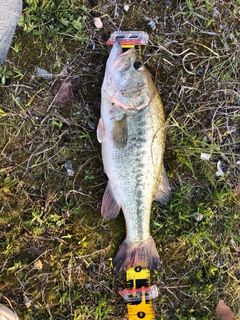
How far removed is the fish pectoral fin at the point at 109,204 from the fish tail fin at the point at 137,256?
29 cm

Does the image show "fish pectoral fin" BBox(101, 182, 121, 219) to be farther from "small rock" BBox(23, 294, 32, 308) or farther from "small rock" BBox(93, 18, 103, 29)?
"small rock" BBox(93, 18, 103, 29)

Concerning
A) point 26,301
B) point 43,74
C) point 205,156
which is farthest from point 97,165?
point 26,301

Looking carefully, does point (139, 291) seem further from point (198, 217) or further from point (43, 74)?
point (43, 74)

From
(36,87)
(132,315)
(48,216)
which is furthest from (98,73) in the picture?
(132,315)

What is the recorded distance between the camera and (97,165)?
3291 mm

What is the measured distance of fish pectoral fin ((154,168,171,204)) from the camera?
318 centimetres

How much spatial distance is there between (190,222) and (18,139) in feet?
5.75

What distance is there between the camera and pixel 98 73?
129 inches

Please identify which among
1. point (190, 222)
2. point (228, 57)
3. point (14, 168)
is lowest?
point (190, 222)

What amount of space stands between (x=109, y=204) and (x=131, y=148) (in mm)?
541

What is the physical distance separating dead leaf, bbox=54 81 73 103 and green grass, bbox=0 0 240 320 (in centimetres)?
4

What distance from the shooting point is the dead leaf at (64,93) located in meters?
3.21

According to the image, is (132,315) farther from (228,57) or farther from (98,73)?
(228,57)

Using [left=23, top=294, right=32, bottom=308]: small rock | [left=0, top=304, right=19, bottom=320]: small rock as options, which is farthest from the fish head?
[left=0, top=304, right=19, bottom=320]: small rock
